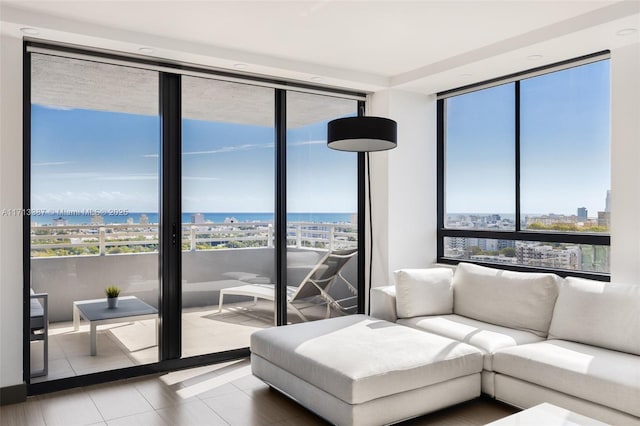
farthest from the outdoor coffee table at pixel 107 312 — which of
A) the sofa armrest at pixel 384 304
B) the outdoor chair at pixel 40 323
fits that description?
the sofa armrest at pixel 384 304

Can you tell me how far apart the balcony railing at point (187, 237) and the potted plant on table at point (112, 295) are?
0.27 m

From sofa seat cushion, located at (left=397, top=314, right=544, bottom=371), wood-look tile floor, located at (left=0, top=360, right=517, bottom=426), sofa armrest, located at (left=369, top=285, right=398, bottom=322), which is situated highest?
sofa armrest, located at (left=369, top=285, right=398, bottom=322)

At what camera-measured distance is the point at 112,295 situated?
12.8 feet

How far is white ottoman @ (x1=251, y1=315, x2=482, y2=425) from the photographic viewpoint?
2791mm

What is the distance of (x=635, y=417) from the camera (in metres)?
2.64

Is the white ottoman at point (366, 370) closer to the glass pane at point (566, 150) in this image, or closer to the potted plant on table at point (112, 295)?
the potted plant on table at point (112, 295)

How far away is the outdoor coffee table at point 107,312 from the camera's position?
3793mm

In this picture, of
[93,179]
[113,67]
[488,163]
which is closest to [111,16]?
[113,67]

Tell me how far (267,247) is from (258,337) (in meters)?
1.21

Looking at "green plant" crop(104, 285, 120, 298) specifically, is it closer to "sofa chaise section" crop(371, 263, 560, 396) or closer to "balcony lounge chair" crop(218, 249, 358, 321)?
"balcony lounge chair" crop(218, 249, 358, 321)

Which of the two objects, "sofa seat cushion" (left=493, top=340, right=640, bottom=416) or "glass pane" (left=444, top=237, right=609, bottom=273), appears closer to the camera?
"sofa seat cushion" (left=493, top=340, right=640, bottom=416)

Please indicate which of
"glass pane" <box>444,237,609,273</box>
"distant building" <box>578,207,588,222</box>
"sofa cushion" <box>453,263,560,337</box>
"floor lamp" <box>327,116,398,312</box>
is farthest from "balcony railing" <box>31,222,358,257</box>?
"distant building" <box>578,207,588,222</box>

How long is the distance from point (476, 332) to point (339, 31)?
96.4 inches

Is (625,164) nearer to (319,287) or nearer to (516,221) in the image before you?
(516,221)
